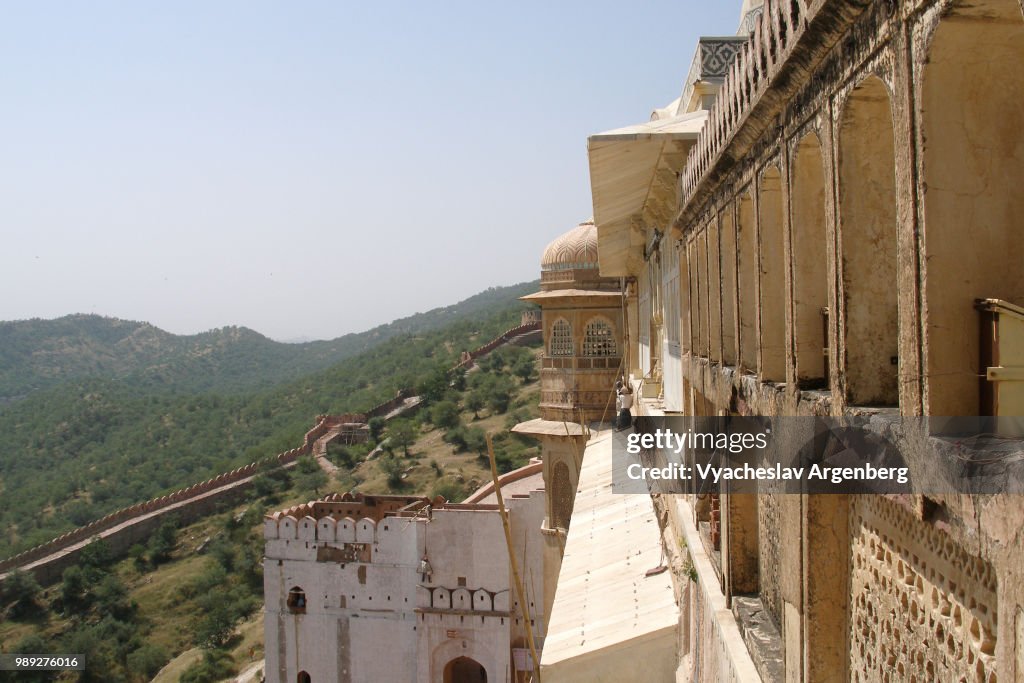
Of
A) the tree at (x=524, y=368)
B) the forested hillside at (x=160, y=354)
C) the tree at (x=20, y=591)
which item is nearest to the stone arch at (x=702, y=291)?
the tree at (x=20, y=591)

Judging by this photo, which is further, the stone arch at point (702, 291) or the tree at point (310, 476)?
the tree at point (310, 476)

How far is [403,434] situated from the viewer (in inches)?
1576

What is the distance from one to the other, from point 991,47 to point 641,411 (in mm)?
9553

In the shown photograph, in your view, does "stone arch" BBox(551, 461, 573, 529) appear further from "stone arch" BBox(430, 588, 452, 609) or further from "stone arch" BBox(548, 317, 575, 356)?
"stone arch" BBox(430, 588, 452, 609)

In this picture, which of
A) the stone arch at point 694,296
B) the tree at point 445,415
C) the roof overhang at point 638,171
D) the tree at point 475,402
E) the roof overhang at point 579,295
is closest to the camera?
the roof overhang at point 638,171

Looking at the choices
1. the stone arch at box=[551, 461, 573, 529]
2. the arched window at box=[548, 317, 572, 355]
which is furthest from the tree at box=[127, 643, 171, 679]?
the arched window at box=[548, 317, 572, 355]

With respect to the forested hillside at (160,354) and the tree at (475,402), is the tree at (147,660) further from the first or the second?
the forested hillside at (160,354)

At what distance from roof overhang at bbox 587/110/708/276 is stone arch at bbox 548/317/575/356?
14.7ft

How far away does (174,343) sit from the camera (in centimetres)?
13550

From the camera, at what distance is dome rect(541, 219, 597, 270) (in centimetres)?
1762

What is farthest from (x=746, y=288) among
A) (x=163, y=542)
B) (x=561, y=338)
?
(x=163, y=542)

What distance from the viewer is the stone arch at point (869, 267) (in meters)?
3.14

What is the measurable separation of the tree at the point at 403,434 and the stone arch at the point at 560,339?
2209 cm

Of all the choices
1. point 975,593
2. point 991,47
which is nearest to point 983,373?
point 975,593
